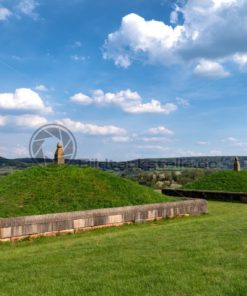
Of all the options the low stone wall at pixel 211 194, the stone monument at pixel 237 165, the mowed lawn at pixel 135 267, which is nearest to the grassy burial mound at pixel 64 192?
the mowed lawn at pixel 135 267

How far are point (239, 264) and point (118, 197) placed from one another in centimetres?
711

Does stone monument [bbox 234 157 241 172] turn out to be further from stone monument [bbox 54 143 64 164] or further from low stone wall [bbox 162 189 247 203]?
stone monument [bbox 54 143 64 164]

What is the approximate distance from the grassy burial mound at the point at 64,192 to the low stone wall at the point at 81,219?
2.70ft

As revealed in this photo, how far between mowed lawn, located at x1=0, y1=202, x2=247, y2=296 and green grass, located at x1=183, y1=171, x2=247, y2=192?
1308 centimetres

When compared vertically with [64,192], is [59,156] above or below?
above

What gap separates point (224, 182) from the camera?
21.3 m

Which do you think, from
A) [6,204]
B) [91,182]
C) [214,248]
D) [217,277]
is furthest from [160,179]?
[217,277]

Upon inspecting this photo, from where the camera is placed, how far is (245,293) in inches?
158

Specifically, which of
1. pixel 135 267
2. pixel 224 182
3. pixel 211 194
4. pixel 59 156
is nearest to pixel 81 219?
pixel 59 156

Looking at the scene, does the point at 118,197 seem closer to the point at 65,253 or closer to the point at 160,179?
the point at 65,253

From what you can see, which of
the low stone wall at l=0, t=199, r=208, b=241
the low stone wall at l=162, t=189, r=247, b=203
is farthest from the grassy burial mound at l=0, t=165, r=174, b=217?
the low stone wall at l=162, t=189, r=247, b=203

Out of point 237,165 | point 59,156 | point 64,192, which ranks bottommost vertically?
point 64,192

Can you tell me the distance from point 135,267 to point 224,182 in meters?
17.1

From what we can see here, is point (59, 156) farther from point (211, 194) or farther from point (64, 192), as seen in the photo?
point (211, 194)
